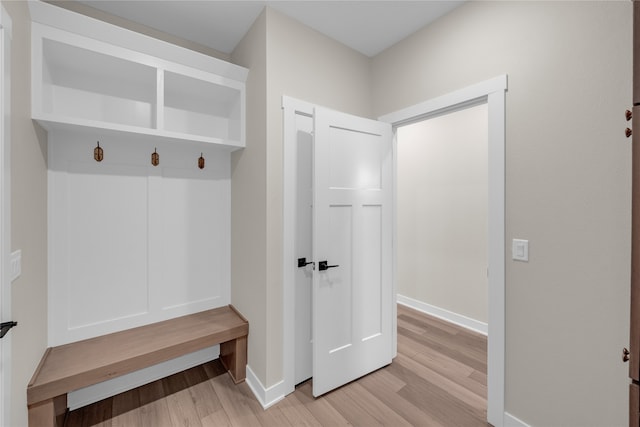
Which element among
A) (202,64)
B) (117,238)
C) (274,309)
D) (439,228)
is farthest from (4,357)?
(439,228)

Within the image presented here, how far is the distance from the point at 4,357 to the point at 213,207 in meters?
1.46

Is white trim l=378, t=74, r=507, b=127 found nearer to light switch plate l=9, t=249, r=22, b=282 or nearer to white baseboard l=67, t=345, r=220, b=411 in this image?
light switch plate l=9, t=249, r=22, b=282

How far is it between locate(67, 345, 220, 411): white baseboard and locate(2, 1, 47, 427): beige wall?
1.52 feet

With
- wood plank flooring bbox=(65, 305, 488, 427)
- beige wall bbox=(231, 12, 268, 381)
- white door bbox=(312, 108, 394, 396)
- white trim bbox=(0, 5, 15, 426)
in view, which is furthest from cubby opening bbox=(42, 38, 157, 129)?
wood plank flooring bbox=(65, 305, 488, 427)

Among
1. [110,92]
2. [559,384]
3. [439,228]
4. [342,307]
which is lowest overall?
[559,384]

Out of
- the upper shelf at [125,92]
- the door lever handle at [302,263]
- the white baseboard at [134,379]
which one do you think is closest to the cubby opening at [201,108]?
the upper shelf at [125,92]

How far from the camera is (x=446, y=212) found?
127 inches

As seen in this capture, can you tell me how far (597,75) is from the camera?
1282 mm

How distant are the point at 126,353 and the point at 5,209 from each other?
1.07m

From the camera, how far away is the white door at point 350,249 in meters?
1.88

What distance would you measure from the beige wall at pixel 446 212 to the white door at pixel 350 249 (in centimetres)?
124

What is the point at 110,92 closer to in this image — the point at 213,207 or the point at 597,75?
the point at 213,207

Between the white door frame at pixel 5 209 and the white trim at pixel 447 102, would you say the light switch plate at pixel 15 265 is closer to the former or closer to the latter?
the white door frame at pixel 5 209

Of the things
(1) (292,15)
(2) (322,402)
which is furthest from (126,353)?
(1) (292,15)
